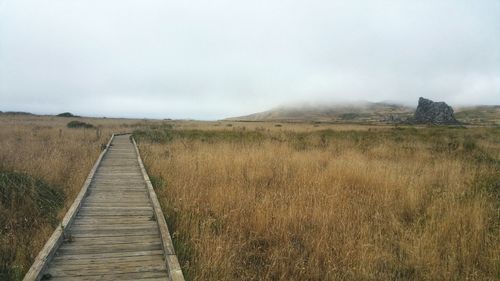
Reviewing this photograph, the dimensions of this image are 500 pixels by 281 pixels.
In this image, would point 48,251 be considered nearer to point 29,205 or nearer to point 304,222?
point 29,205

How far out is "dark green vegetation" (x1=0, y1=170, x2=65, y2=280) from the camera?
421cm

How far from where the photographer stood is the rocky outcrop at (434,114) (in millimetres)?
77125

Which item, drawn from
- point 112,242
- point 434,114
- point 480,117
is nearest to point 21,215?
point 112,242

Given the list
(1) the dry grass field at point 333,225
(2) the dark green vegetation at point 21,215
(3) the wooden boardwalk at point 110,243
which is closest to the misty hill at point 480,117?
(1) the dry grass field at point 333,225

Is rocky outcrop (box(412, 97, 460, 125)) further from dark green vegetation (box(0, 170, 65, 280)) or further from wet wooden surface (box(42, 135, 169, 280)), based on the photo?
dark green vegetation (box(0, 170, 65, 280))

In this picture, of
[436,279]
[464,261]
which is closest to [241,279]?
[436,279]

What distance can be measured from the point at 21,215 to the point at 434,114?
87108 millimetres

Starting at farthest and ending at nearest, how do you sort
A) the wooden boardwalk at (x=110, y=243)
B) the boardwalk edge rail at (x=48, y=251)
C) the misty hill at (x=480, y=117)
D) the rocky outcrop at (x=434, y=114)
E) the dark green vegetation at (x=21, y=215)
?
1. the misty hill at (x=480, y=117)
2. the rocky outcrop at (x=434, y=114)
3. the dark green vegetation at (x=21, y=215)
4. the wooden boardwalk at (x=110, y=243)
5. the boardwalk edge rail at (x=48, y=251)

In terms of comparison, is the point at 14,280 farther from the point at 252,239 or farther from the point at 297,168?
the point at 297,168

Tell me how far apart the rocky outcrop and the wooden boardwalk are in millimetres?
81111

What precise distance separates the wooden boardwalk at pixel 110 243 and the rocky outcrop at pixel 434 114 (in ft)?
266

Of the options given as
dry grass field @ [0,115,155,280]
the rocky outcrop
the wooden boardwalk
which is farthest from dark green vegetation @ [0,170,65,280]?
the rocky outcrop

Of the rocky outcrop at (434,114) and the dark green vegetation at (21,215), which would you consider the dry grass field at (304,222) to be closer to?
the dark green vegetation at (21,215)

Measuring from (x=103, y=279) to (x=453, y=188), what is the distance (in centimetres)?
714
